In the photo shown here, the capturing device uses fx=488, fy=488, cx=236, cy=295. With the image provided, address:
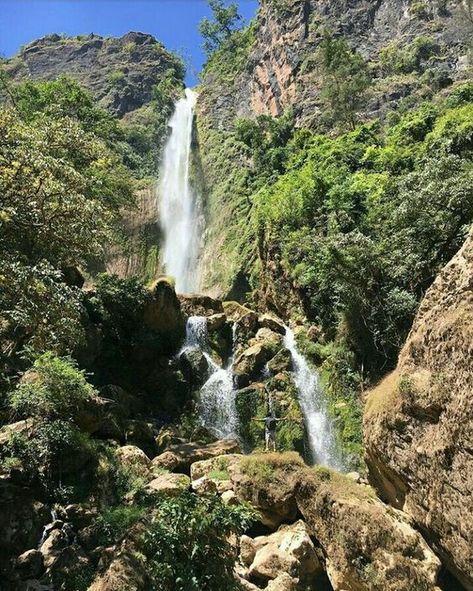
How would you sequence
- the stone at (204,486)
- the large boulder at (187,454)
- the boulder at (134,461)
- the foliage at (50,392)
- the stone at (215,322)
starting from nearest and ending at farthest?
the stone at (204,486) → the foliage at (50,392) → the boulder at (134,461) → the large boulder at (187,454) → the stone at (215,322)

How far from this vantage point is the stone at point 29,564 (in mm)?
8062

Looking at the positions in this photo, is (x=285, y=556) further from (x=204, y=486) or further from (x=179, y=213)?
(x=179, y=213)

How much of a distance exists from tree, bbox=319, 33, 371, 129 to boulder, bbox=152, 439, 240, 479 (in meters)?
28.7

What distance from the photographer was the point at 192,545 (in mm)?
7324

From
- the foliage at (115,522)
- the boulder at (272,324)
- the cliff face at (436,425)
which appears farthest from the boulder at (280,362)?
the foliage at (115,522)

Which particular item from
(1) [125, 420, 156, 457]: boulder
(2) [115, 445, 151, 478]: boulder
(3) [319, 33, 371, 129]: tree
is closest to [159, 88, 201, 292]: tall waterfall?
(3) [319, 33, 371, 129]: tree

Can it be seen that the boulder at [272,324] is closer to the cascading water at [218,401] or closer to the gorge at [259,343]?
the gorge at [259,343]

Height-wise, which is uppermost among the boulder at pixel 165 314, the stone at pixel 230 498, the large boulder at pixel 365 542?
the boulder at pixel 165 314

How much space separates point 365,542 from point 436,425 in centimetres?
241

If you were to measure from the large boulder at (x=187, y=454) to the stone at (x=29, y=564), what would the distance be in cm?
465

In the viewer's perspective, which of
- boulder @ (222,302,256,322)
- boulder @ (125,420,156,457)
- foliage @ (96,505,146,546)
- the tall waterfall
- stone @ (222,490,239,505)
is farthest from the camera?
the tall waterfall

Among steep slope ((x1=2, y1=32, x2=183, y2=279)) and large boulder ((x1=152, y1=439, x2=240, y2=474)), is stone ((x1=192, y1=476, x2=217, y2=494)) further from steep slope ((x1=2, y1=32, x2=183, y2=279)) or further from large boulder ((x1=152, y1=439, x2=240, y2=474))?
steep slope ((x1=2, y1=32, x2=183, y2=279))

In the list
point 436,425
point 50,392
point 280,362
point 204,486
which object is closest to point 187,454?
point 204,486

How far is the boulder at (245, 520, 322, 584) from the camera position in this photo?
29.2 ft
